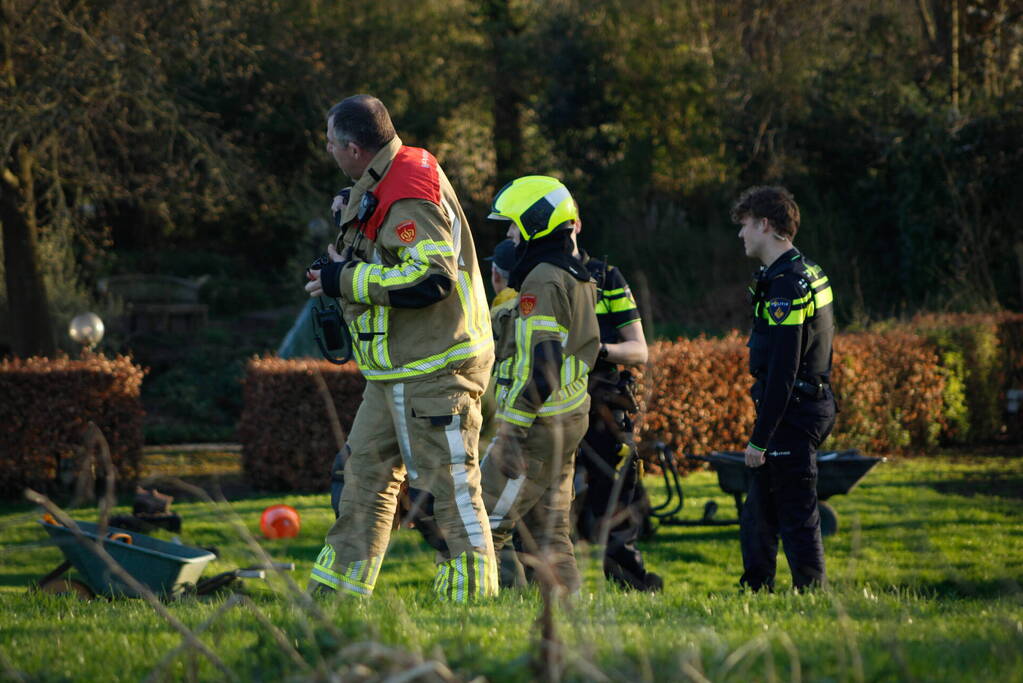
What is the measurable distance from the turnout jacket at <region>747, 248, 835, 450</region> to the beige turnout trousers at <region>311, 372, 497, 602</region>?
1.49m

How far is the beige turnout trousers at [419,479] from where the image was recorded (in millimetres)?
4707

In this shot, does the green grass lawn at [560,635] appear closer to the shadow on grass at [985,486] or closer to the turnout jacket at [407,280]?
the turnout jacket at [407,280]

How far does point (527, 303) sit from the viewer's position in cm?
531

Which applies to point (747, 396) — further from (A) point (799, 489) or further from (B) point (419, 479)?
(B) point (419, 479)

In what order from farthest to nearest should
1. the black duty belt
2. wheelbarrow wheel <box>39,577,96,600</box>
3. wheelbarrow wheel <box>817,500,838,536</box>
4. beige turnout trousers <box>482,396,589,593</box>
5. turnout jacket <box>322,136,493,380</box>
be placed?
wheelbarrow wheel <box>817,500,838,536</box>, wheelbarrow wheel <box>39,577,96,600</box>, the black duty belt, beige turnout trousers <box>482,396,589,593</box>, turnout jacket <box>322,136,493,380</box>

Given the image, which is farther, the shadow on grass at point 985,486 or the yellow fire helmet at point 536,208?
the shadow on grass at point 985,486

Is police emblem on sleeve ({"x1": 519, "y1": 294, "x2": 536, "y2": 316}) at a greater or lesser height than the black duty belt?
greater

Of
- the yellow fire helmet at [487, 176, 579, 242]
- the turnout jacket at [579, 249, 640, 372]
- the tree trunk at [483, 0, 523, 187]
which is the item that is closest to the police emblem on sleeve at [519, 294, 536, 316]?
the yellow fire helmet at [487, 176, 579, 242]

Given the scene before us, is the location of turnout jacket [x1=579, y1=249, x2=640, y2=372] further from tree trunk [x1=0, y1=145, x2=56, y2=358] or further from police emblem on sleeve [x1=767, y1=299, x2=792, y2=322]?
tree trunk [x1=0, y1=145, x2=56, y2=358]

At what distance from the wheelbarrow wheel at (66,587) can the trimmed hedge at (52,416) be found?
3926 mm

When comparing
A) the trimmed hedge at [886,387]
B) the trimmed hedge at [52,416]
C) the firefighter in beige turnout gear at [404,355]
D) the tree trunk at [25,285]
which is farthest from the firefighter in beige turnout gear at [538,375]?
the tree trunk at [25,285]

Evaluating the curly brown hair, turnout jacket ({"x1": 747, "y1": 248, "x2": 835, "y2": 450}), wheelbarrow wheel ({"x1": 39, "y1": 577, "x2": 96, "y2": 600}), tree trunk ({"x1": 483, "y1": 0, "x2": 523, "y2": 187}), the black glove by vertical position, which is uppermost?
tree trunk ({"x1": 483, "y1": 0, "x2": 523, "y2": 187})

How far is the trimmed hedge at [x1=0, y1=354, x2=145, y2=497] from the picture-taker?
992 centimetres

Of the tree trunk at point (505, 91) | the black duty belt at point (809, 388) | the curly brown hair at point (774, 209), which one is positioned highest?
the tree trunk at point (505, 91)
